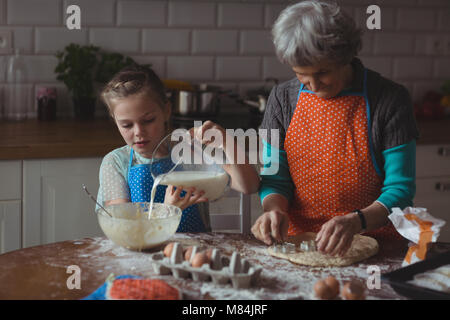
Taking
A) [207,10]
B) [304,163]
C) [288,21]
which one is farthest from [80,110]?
[288,21]

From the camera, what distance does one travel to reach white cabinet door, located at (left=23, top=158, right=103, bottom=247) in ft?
7.27

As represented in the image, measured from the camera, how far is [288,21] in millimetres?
1439

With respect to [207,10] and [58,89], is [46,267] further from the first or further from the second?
[207,10]

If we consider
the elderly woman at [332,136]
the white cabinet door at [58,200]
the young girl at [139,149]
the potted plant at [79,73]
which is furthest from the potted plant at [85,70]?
the elderly woman at [332,136]

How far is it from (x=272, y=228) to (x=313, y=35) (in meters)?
0.46

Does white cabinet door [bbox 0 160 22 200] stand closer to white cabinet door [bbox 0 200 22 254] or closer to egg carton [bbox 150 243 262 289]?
white cabinet door [bbox 0 200 22 254]

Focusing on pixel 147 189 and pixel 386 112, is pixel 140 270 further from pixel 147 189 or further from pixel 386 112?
pixel 386 112

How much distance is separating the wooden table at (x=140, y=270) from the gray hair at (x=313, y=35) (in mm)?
467

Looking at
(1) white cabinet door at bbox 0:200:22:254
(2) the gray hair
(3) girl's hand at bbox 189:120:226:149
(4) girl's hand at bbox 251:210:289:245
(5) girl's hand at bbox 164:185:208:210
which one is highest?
(2) the gray hair

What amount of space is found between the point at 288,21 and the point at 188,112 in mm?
1209

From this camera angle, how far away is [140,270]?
1.27 m

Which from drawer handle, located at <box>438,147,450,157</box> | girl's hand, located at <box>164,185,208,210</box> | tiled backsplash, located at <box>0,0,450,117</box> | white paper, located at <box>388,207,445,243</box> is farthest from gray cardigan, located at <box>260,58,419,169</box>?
tiled backsplash, located at <box>0,0,450,117</box>

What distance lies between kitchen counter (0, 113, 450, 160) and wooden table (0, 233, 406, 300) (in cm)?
81

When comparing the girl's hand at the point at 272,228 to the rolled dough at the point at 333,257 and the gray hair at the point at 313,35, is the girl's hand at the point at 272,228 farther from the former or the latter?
the gray hair at the point at 313,35
